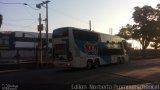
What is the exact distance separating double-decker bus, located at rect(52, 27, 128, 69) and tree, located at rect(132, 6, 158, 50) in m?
47.6

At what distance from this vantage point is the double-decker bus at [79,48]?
82.1 ft

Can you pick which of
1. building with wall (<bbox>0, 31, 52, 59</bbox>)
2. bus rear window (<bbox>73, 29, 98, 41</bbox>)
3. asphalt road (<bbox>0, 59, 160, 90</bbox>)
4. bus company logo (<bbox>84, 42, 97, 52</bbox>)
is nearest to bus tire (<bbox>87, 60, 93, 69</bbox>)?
bus company logo (<bbox>84, 42, 97, 52</bbox>)

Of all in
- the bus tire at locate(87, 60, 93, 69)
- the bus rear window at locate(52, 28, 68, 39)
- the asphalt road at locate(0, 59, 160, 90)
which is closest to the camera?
the asphalt road at locate(0, 59, 160, 90)

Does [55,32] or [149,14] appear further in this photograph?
[149,14]

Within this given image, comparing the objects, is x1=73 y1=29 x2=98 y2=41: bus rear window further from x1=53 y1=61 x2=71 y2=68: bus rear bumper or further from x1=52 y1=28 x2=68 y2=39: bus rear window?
x1=53 y1=61 x2=71 y2=68: bus rear bumper

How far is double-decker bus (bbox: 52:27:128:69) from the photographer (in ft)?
82.1

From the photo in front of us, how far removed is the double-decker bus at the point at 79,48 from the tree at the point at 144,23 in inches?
1873

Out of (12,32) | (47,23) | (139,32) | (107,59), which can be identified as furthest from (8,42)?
(107,59)

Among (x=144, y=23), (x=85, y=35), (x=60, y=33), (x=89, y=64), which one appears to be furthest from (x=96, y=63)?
(x=144, y=23)

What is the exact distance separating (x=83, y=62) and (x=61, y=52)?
225 cm

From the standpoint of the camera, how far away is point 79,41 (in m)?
25.8

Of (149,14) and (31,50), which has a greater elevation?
(149,14)

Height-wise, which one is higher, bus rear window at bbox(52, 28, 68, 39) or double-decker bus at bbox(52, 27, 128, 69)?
bus rear window at bbox(52, 28, 68, 39)

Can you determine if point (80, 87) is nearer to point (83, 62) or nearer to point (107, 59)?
point (83, 62)
